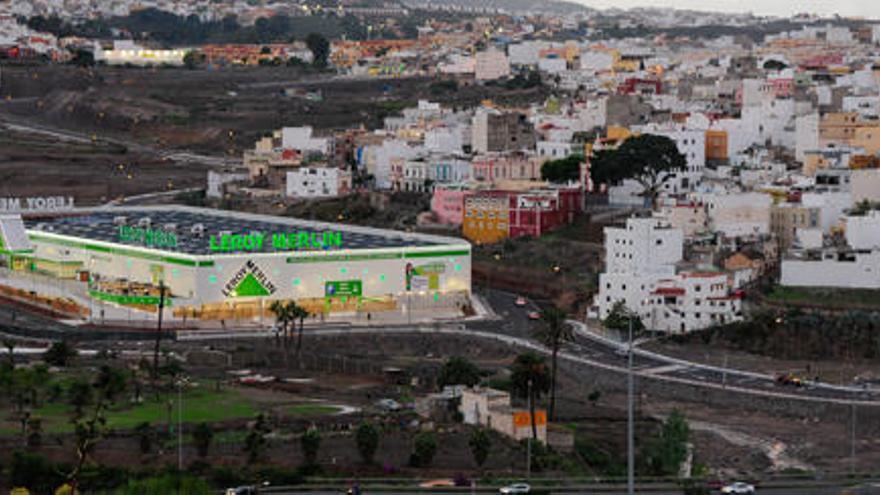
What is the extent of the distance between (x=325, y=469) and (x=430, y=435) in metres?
3.54

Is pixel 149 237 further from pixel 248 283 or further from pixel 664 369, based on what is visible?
pixel 664 369

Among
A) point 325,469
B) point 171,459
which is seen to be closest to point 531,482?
point 325,469

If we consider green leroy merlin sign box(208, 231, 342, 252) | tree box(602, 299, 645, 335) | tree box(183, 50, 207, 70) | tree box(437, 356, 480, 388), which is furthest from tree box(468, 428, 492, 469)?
tree box(183, 50, 207, 70)

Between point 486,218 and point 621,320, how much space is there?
671 inches

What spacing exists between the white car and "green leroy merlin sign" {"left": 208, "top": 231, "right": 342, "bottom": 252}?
28655mm

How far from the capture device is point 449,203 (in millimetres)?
79062

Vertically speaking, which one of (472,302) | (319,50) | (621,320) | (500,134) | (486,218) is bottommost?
(472,302)

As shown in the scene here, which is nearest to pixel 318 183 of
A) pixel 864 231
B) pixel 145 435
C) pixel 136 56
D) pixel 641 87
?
pixel 641 87

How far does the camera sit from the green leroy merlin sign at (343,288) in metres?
64.4

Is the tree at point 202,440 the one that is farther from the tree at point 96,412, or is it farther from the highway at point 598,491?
the highway at point 598,491

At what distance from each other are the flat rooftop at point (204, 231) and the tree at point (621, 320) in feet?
28.5

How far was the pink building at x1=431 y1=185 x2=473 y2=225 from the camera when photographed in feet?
257

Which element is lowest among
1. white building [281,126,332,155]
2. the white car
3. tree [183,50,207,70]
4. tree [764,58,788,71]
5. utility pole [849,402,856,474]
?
utility pole [849,402,856,474]

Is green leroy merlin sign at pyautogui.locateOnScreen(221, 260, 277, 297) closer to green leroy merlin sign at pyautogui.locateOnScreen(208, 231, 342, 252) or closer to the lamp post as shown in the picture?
green leroy merlin sign at pyautogui.locateOnScreen(208, 231, 342, 252)
